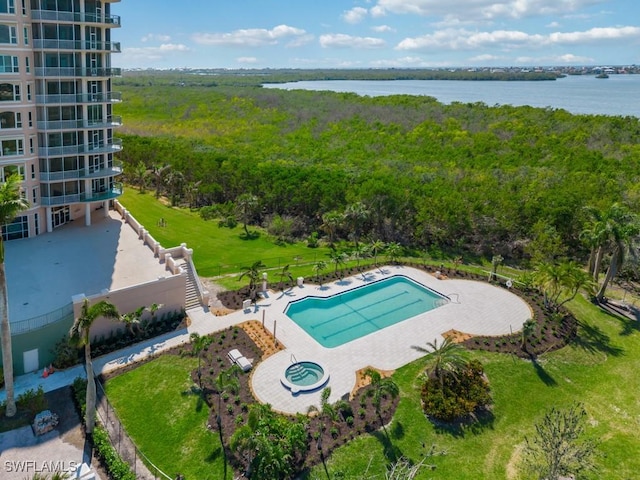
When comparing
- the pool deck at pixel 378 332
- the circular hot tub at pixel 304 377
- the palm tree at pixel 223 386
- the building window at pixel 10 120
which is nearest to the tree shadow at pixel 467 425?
the pool deck at pixel 378 332

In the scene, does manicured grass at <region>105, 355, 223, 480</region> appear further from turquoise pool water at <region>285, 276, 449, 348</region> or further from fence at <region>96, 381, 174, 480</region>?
turquoise pool water at <region>285, 276, 449, 348</region>

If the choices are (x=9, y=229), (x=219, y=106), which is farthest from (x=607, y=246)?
(x=219, y=106)

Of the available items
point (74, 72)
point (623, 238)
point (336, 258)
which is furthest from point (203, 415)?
point (623, 238)

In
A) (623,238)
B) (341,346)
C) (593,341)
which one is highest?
(623,238)

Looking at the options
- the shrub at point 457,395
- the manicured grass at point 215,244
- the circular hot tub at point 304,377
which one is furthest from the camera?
the manicured grass at point 215,244

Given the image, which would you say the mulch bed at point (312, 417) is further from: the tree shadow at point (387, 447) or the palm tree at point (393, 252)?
the palm tree at point (393, 252)

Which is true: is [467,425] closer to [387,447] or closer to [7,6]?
[387,447]
